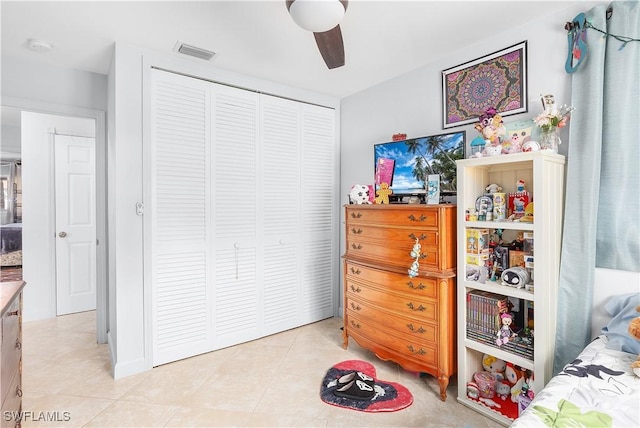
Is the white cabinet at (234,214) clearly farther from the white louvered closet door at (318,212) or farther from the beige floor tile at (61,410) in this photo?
the beige floor tile at (61,410)

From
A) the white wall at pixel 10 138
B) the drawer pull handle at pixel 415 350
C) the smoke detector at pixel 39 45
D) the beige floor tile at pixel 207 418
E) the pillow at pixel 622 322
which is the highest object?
the smoke detector at pixel 39 45

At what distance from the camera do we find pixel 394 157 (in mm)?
2863

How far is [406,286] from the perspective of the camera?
2271 mm

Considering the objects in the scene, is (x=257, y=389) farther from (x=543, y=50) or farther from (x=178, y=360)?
(x=543, y=50)

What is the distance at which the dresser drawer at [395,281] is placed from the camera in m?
2.15

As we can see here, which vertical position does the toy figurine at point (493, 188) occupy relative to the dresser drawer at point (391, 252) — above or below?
above

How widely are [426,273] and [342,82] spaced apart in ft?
6.57

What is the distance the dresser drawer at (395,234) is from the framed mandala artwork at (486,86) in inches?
37.5

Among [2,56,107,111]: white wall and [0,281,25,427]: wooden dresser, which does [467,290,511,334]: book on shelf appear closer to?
[0,281,25,427]: wooden dresser

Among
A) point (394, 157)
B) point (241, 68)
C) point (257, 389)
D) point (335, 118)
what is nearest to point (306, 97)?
point (335, 118)

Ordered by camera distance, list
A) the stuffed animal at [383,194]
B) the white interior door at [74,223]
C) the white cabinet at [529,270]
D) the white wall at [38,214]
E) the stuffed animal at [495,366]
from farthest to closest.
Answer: the white interior door at [74,223]
the white wall at [38,214]
the stuffed animal at [383,194]
the stuffed animal at [495,366]
the white cabinet at [529,270]

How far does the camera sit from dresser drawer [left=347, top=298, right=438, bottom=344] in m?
2.16

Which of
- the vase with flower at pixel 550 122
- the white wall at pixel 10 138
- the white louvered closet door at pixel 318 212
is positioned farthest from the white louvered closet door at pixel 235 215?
the white wall at pixel 10 138

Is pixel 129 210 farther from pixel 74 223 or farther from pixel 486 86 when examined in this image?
pixel 486 86
